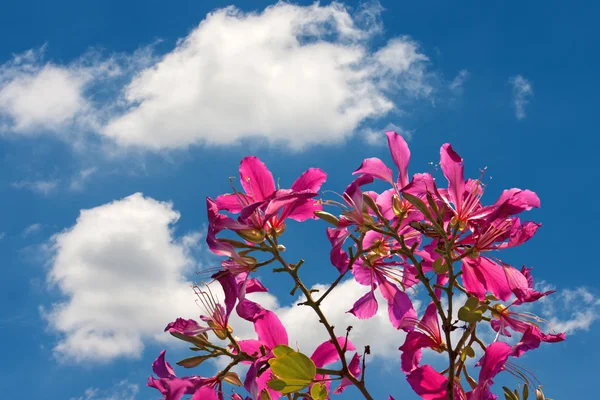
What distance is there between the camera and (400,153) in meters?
2.15

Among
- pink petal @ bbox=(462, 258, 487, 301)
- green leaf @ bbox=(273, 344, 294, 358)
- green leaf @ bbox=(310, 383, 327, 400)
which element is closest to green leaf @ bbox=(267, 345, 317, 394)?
green leaf @ bbox=(273, 344, 294, 358)

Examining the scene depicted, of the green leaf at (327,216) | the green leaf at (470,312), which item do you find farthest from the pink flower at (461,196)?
the green leaf at (327,216)

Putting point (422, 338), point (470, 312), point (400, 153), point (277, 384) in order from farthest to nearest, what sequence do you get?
point (422, 338) < point (400, 153) < point (277, 384) < point (470, 312)

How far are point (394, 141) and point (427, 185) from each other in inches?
7.6

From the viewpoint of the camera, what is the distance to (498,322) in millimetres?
2215

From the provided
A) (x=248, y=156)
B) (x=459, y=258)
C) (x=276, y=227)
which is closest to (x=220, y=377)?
(x=276, y=227)

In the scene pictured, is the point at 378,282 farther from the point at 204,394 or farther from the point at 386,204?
the point at 204,394

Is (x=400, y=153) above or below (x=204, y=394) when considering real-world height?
above

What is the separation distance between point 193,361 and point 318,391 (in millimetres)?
431

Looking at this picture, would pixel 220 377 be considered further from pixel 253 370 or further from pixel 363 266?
pixel 363 266

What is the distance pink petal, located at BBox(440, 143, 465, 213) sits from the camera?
2086 mm

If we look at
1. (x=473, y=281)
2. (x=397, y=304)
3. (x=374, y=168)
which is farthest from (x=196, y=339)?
(x=473, y=281)

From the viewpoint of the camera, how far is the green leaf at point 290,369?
202 cm

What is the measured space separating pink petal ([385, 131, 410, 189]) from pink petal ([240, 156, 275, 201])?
1.36 feet
